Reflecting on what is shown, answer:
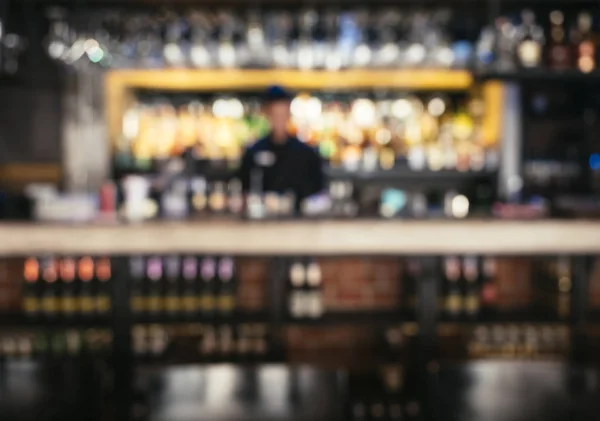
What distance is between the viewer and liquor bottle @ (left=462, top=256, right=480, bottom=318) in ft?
11.6

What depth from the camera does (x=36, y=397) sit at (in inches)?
54.5

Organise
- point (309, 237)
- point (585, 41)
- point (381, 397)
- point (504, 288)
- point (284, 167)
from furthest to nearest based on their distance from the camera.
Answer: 1. point (585, 41)
2. point (284, 167)
3. point (504, 288)
4. point (309, 237)
5. point (381, 397)

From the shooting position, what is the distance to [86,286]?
3426 mm

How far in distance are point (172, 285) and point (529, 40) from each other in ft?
8.84

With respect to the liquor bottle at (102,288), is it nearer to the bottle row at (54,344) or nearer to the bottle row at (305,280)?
the bottle row at (54,344)

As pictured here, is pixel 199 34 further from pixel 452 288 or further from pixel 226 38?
pixel 452 288

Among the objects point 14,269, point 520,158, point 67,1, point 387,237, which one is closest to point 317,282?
point 387,237

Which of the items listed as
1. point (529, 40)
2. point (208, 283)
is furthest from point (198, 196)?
point (529, 40)

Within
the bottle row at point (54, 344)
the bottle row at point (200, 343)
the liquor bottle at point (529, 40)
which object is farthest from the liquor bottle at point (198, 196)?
the liquor bottle at point (529, 40)

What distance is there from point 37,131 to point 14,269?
1302 mm

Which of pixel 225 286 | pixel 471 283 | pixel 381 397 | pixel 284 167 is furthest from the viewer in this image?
pixel 284 167

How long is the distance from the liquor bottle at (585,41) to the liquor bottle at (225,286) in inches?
99.6

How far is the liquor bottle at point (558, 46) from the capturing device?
176 inches

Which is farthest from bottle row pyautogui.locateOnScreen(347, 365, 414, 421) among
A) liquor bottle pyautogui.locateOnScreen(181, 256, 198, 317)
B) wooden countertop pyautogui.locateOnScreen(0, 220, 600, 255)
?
liquor bottle pyautogui.locateOnScreen(181, 256, 198, 317)
